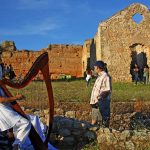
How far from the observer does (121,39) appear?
1220 inches

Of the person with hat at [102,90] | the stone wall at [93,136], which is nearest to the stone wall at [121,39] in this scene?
the person with hat at [102,90]

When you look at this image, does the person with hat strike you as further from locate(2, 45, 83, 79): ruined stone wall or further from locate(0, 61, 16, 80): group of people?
locate(2, 45, 83, 79): ruined stone wall

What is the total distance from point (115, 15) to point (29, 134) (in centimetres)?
2418

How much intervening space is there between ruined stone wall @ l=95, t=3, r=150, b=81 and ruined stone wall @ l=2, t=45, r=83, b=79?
38.6 ft

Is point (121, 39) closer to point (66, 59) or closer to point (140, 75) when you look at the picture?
point (140, 75)

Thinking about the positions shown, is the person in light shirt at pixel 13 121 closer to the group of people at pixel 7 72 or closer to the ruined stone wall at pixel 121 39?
the group of people at pixel 7 72

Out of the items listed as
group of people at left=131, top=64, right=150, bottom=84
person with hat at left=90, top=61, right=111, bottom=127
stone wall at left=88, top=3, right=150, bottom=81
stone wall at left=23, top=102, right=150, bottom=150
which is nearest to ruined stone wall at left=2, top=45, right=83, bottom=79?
group of people at left=131, top=64, right=150, bottom=84

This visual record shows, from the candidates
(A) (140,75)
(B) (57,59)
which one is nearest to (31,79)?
(A) (140,75)

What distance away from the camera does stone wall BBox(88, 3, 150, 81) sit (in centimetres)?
3077

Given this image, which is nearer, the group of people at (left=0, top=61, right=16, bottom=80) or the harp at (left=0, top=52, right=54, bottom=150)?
the harp at (left=0, top=52, right=54, bottom=150)

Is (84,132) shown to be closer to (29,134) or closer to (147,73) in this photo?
(29,134)

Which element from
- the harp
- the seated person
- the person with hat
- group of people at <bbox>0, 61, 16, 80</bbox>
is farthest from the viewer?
the person with hat

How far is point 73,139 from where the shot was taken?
357 inches

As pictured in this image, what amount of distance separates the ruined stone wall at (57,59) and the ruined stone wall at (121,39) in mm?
11751
